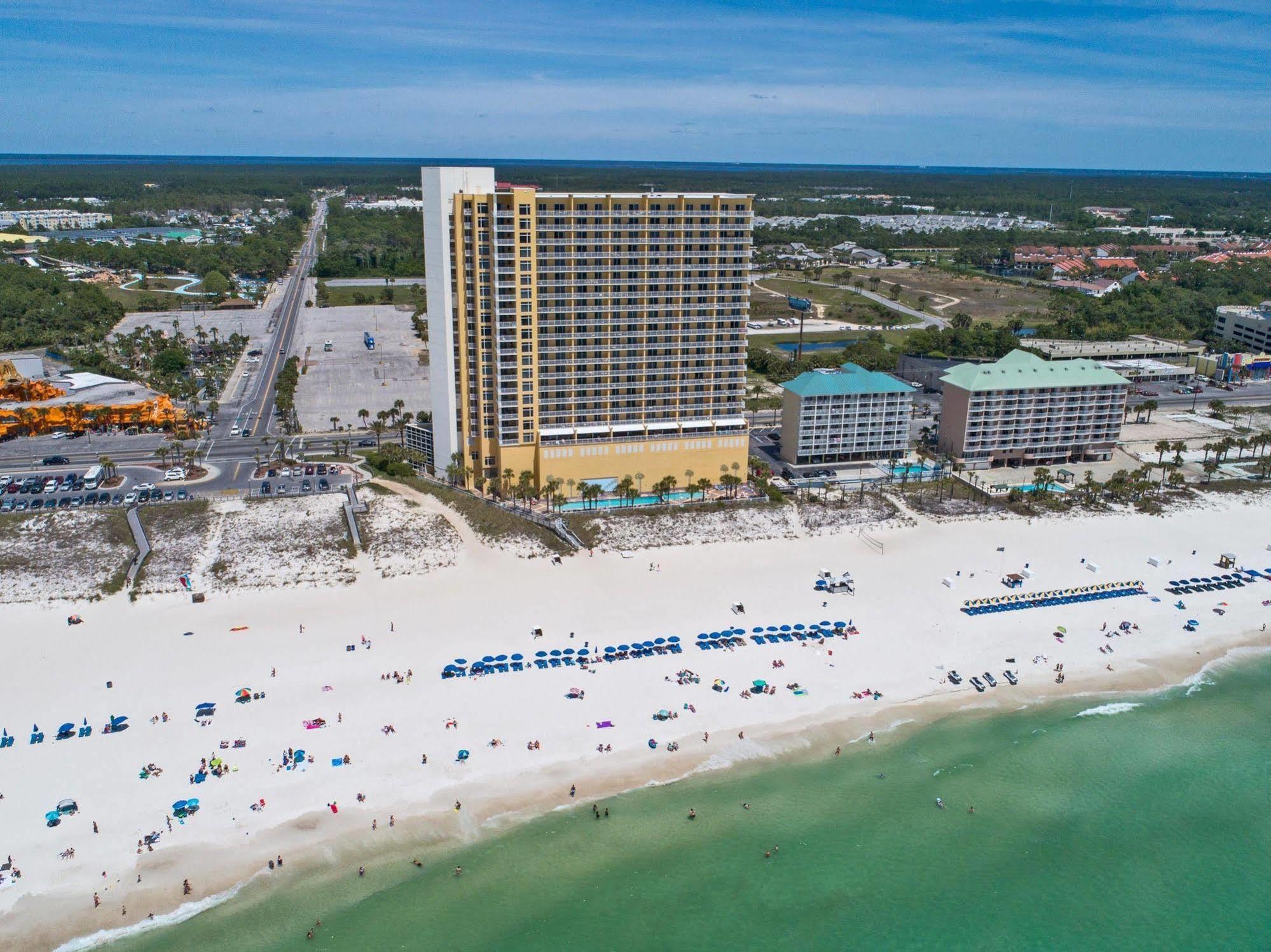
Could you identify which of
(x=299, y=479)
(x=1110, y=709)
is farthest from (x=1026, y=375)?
(x=299, y=479)

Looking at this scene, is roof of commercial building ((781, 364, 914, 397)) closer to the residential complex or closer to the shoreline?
the shoreline

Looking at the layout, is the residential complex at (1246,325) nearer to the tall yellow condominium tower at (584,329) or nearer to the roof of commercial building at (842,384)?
the roof of commercial building at (842,384)

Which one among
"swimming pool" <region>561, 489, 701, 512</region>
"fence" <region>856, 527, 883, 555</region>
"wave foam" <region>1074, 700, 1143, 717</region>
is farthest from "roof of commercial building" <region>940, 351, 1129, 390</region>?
"wave foam" <region>1074, 700, 1143, 717</region>

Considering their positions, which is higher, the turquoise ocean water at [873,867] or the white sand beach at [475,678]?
the white sand beach at [475,678]

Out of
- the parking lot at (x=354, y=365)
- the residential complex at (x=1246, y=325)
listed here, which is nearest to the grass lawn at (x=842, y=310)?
the residential complex at (x=1246, y=325)

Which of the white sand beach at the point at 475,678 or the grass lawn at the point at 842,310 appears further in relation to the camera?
the grass lawn at the point at 842,310

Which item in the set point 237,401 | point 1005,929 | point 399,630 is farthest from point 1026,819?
point 237,401
